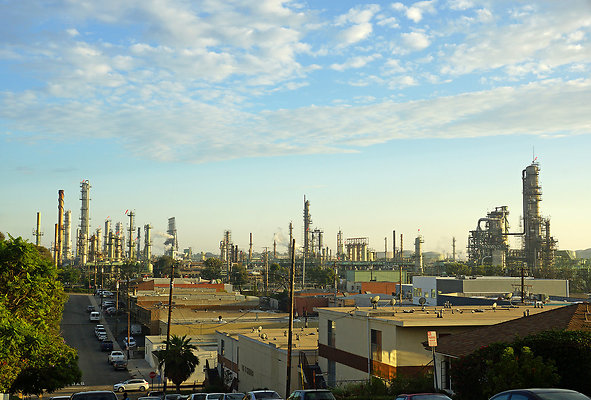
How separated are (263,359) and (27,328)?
18.3 metres

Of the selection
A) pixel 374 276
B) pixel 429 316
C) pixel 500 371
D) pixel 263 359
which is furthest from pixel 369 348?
pixel 374 276

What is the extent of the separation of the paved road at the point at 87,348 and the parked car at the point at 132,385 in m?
1.79

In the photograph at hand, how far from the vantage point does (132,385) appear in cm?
5481

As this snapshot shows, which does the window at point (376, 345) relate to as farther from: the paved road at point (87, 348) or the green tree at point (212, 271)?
the green tree at point (212, 271)

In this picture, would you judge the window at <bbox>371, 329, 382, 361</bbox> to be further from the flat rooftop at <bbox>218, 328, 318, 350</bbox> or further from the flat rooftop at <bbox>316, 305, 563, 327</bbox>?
the flat rooftop at <bbox>218, 328, 318, 350</bbox>

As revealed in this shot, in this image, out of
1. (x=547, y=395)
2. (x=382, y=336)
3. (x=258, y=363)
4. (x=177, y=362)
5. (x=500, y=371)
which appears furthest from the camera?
(x=177, y=362)

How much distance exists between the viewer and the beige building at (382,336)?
1293 inches

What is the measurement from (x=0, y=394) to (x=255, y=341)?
1972cm

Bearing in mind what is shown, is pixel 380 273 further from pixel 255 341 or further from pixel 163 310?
pixel 255 341

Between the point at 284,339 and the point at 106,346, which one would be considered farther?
the point at 106,346

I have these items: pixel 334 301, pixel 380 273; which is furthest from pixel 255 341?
pixel 380 273

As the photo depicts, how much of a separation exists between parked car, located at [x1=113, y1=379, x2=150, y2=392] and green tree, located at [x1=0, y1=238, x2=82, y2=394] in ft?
64.3

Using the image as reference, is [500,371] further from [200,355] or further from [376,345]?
[200,355]

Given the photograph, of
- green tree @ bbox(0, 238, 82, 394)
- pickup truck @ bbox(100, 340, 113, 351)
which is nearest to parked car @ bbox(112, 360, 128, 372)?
pickup truck @ bbox(100, 340, 113, 351)
